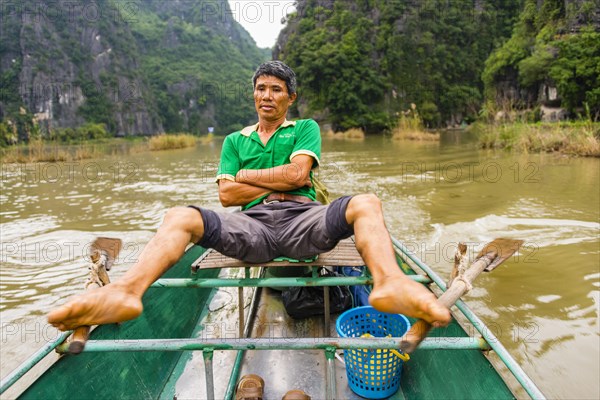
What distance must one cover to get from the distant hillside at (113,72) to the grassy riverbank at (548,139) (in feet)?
182

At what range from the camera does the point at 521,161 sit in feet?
32.3

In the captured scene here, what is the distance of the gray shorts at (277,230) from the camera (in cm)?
170

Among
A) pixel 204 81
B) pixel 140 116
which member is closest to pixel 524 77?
pixel 140 116

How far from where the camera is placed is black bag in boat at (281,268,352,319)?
259cm

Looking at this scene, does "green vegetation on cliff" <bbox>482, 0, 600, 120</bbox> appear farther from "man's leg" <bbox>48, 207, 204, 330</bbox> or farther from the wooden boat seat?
"man's leg" <bbox>48, 207, 204, 330</bbox>

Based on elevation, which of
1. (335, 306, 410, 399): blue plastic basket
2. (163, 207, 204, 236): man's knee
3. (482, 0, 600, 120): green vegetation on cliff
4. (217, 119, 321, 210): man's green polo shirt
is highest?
(482, 0, 600, 120): green vegetation on cliff

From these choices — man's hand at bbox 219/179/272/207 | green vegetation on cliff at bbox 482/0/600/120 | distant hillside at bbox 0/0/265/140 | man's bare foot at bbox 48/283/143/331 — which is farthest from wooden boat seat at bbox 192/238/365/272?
distant hillside at bbox 0/0/265/140

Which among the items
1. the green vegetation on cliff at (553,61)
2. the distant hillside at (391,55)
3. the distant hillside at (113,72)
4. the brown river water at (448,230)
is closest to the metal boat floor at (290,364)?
the brown river water at (448,230)

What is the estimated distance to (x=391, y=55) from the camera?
3597 cm

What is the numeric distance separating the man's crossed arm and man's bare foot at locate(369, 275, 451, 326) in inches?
A: 37.1

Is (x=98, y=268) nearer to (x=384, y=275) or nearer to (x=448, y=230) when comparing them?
(x=384, y=275)

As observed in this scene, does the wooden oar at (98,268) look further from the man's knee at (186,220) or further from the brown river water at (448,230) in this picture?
the brown river water at (448,230)

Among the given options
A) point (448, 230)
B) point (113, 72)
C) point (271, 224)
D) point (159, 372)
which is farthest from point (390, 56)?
point (113, 72)

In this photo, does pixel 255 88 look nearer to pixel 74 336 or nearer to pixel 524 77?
pixel 74 336
